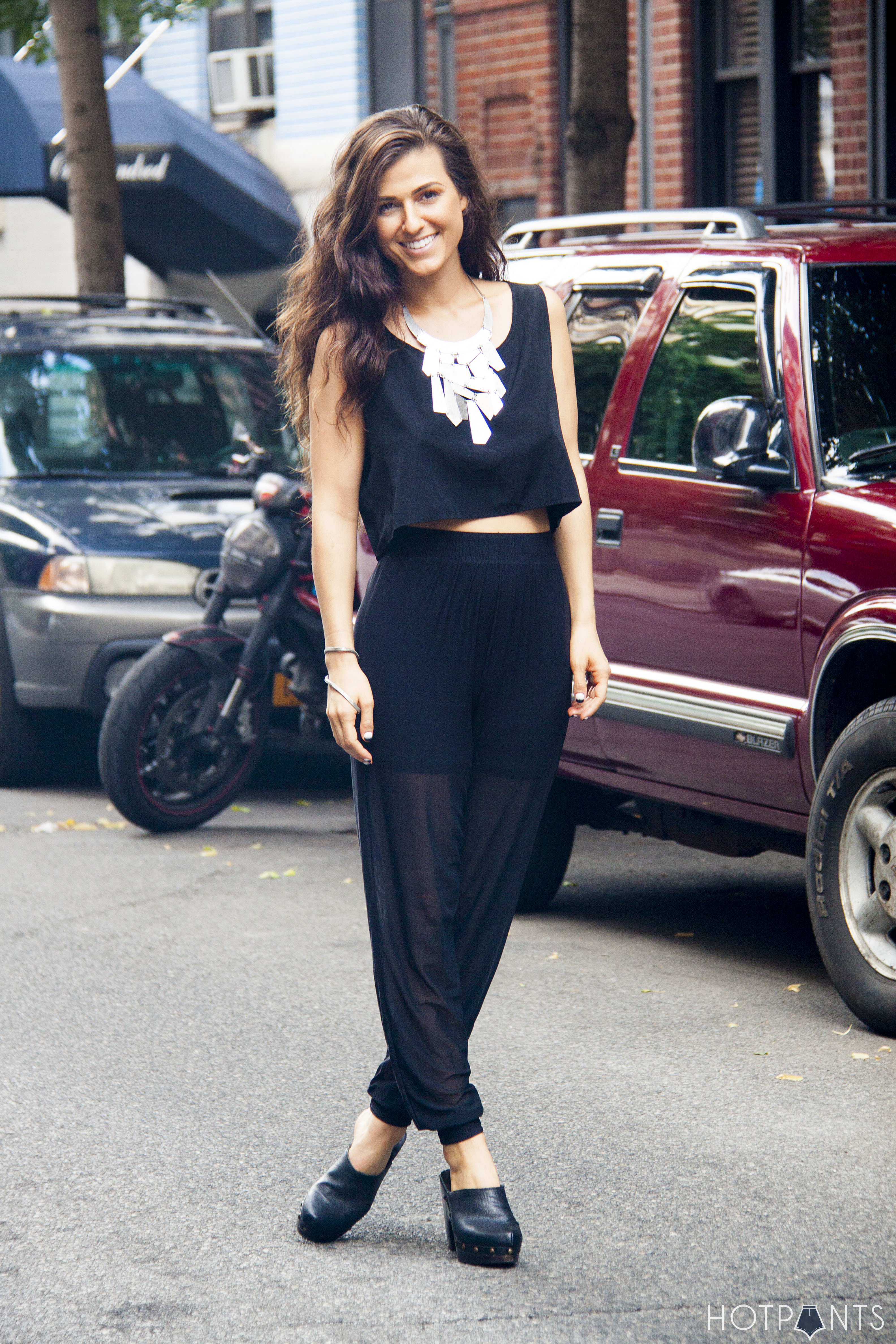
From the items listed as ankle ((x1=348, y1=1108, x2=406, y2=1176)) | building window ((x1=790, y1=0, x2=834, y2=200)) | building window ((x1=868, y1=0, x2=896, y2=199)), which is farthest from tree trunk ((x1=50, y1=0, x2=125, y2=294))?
ankle ((x1=348, y1=1108, x2=406, y2=1176))

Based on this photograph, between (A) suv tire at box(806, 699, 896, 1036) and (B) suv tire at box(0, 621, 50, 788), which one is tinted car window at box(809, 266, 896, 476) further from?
(B) suv tire at box(0, 621, 50, 788)

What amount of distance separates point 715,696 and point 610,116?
5.73 metres

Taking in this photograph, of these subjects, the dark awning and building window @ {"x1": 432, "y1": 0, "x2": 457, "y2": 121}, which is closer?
building window @ {"x1": 432, "y1": 0, "x2": 457, "y2": 121}

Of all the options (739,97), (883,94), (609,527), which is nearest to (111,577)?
(609,527)

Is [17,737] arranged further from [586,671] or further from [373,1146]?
[586,671]

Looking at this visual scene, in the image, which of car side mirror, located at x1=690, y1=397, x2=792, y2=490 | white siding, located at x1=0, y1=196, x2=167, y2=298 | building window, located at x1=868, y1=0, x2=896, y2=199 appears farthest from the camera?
white siding, located at x1=0, y1=196, x2=167, y2=298

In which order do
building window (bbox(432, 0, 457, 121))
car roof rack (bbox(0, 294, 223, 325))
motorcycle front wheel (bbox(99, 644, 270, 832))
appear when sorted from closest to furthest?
motorcycle front wheel (bbox(99, 644, 270, 832)) < car roof rack (bbox(0, 294, 223, 325)) < building window (bbox(432, 0, 457, 121))

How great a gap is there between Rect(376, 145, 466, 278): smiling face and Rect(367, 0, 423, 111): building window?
14742 millimetres

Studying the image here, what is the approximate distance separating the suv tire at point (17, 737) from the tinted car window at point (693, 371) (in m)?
3.91

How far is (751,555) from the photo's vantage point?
5.72m

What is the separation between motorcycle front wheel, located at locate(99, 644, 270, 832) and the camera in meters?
8.20

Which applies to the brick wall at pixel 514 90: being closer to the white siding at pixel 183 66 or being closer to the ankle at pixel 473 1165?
the white siding at pixel 183 66

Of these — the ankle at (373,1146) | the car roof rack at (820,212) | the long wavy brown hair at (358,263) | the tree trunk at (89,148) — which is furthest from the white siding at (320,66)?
the ankle at (373,1146)

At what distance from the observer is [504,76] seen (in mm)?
17094
